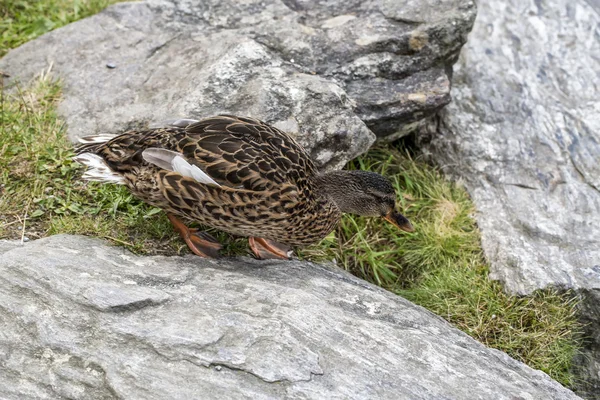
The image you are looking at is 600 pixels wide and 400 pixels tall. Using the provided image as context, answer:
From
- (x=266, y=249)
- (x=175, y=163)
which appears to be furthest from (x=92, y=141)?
(x=266, y=249)

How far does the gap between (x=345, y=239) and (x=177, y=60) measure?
1722 mm

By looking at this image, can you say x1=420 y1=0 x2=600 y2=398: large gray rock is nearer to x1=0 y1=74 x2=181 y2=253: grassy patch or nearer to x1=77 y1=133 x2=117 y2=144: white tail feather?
x1=0 y1=74 x2=181 y2=253: grassy patch

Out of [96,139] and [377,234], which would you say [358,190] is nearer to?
[377,234]

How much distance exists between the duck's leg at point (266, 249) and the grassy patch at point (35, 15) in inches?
107

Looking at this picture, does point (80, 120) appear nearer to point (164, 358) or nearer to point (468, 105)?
point (164, 358)

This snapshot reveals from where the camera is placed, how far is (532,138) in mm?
5574

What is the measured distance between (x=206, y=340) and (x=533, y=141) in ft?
10.7

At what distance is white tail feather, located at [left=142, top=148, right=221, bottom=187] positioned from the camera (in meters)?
3.84

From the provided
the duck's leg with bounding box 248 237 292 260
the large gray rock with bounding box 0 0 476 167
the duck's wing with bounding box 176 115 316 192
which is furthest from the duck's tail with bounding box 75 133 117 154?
the duck's leg with bounding box 248 237 292 260

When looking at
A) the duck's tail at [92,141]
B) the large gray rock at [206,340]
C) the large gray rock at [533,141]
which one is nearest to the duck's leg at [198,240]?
the large gray rock at [206,340]

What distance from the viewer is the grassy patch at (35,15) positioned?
5840 mm

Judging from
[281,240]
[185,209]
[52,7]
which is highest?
[52,7]

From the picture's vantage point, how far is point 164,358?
324cm

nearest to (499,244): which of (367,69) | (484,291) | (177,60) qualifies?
(484,291)
